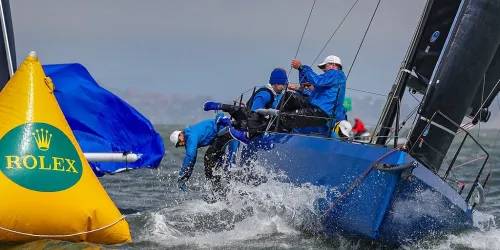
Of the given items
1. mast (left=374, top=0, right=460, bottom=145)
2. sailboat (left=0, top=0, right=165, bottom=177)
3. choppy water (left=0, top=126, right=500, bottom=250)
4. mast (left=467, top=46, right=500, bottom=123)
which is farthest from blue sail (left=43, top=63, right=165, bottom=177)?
mast (left=467, top=46, right=500, bottom=123)

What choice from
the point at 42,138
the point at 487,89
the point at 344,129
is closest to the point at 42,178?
the point at 42,138

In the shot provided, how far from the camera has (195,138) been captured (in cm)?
886

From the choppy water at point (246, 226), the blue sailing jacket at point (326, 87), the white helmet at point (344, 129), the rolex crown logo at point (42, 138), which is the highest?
the blue sailing jacket at point (326, 87)

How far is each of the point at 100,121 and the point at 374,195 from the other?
10.7ft

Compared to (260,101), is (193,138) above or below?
below

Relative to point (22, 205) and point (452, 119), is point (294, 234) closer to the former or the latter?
point (452, 119)

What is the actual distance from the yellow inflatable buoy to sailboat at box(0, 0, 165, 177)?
1772mm

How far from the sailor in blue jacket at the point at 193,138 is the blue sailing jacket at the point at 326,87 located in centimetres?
128

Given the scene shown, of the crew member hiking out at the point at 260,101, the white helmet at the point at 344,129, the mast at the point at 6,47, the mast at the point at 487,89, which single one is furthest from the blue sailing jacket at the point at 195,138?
the mast at the point at 487,89

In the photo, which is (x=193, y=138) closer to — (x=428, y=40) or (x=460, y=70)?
(x=428, y=40)

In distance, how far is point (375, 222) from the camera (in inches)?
244

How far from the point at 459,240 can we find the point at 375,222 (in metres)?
1.07

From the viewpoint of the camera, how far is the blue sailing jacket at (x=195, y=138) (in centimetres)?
880

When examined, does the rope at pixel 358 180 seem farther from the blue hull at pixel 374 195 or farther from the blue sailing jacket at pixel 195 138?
the blue sailing jacket at pixel 195 138
